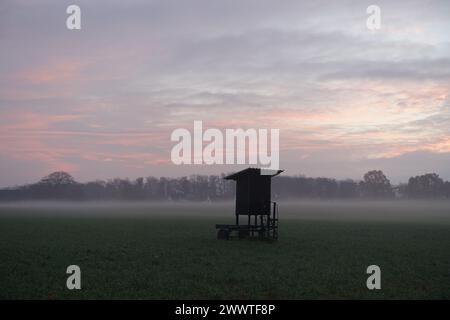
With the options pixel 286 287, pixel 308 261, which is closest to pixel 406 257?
pixel 308 261

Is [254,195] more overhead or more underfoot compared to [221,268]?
more overhead

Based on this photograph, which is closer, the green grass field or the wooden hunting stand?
the green grass field

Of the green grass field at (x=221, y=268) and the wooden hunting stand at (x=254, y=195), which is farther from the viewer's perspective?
the wooden hunting stand at (x=254, y=195)

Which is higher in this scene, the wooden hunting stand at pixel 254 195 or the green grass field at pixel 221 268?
the wooden hunting stand at pixel 254 195

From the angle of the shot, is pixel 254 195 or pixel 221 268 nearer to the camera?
pixel 221 268

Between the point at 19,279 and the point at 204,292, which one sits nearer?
the point at 204,292

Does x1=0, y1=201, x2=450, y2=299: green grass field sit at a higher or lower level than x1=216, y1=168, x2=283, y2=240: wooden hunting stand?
lower
